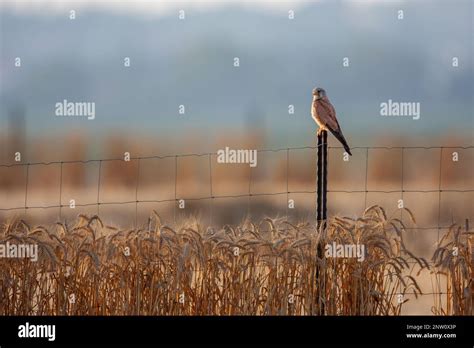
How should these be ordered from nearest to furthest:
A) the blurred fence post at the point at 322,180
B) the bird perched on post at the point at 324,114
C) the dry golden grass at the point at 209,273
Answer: the dry golden grass at the point at 209,273
the blurred fence post at the point at 322,180
the bird perched on post at the point at 324,114

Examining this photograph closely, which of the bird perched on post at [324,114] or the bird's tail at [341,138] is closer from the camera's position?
the bird's tail at [341,138]

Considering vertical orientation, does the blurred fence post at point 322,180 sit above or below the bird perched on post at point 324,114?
below

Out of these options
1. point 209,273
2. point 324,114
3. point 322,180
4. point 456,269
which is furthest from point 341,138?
point 209,273

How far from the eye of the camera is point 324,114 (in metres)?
8.64

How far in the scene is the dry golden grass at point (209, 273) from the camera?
6.91m

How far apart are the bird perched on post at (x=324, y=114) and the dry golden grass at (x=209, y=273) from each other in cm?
132

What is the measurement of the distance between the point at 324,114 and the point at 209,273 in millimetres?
2383

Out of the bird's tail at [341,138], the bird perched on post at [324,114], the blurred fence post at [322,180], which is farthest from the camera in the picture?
the bird perched on post at [324,114]

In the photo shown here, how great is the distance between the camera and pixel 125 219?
7.13 m

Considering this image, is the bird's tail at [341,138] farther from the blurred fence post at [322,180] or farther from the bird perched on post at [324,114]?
the blurred fence post at [322,180]

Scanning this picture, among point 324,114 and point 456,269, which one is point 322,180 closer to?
point 456,269

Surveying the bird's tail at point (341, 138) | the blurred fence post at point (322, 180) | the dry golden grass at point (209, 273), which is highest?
the bird's tail at point (341, 138)

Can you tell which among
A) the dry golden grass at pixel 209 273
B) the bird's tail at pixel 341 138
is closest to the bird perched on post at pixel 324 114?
the bird's tail at pixel 341 138
